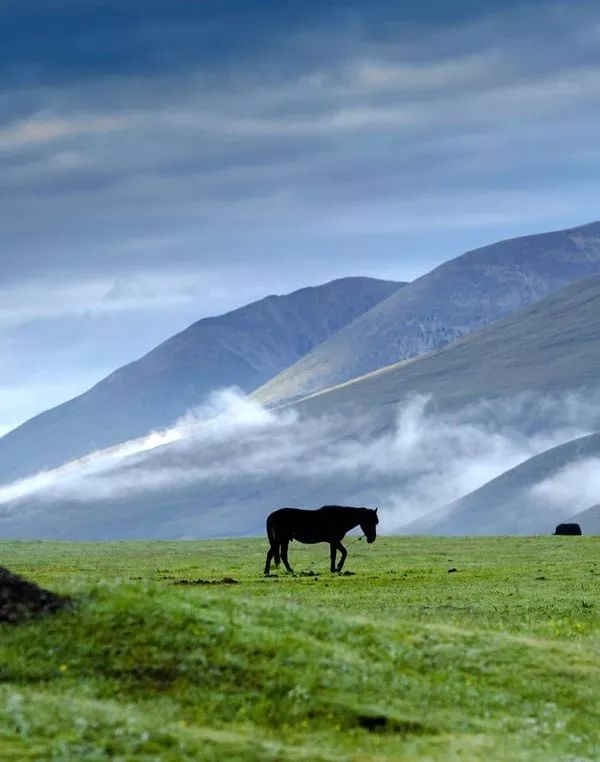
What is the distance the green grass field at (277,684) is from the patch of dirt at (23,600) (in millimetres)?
380

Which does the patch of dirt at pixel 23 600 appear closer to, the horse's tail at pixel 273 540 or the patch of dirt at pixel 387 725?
the patch of dirt at pixel 387 725

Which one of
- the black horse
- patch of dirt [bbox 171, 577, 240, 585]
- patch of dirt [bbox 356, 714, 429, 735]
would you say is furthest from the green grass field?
the black horse

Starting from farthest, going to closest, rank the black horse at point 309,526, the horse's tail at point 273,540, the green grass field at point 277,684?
the black horse at point 309,526 < the horse's tail at point 273,540 < the green grass field at point 277,684

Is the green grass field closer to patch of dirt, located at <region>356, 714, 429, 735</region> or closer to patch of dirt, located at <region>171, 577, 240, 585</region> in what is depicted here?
patch of dirt, located at <region>356, 714, 429, 735</region>

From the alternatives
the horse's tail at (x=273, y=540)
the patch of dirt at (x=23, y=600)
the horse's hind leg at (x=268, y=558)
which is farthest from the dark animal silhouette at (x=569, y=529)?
the patch of dirt at (x=23, y=600)

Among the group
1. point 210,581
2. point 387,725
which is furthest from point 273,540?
point 387,725

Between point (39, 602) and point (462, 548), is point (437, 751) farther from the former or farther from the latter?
point (462, 548)

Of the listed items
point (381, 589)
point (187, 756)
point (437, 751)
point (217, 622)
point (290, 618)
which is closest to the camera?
point (187, 756)

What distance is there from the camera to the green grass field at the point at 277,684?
25125mm

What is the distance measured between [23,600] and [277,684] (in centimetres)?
605

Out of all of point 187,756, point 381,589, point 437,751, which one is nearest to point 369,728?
point 437,751

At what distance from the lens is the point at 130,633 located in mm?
30219

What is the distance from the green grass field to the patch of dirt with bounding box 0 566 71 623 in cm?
38

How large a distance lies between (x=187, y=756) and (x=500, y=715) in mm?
7337
